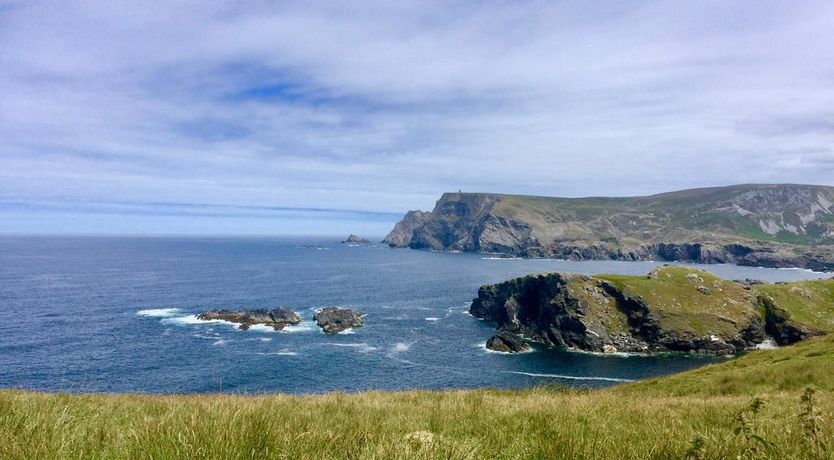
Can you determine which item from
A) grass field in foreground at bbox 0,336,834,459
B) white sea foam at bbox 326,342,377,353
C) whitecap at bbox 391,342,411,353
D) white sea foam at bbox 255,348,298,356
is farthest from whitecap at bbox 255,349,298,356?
grass field in foreground at bbox 0,336,834,459

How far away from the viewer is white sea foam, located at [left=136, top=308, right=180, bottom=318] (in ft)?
358

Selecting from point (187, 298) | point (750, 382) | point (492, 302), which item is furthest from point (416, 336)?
point (750, 382)

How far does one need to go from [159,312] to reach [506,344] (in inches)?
3190

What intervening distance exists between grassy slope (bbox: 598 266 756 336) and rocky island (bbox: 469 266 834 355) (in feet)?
0.73

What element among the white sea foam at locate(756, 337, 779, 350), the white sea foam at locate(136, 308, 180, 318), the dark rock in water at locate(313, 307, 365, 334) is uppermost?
the white sea foam at locate(136, 308, 180, 318)

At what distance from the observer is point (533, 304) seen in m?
125

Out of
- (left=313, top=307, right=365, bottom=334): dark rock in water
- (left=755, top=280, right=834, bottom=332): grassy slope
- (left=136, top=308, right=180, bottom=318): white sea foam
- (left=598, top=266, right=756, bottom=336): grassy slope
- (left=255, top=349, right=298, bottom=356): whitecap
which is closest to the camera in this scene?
(left=255, top=349, right=298, bottom=356): whitecap

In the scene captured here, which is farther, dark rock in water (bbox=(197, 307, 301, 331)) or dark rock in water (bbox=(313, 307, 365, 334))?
dark rock in water (bbox=(197, 307, 301, 331))

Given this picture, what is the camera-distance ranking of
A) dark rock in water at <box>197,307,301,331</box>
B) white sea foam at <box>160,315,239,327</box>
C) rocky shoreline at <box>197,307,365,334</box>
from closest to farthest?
1. white sea foam at <box>160,315,239,327</box>
2. rocky shoreline at <box>197,307,365,334</box>
3. dark rock in water at <box>197,307,301,331</box>

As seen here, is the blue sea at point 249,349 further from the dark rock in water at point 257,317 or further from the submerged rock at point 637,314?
the submerged rock at point 637,314

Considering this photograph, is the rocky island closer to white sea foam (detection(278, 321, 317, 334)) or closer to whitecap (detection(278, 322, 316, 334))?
white sea foam (detection(278, 321, 317, 334))

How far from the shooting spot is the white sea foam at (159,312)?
10912 centimetres

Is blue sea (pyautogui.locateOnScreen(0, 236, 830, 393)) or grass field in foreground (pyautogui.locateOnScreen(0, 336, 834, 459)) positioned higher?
grass field in foreground (pyautogui.locateOnScreen(0, 336, 834, 459))

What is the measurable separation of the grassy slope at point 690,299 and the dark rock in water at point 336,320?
63788 mm
